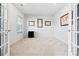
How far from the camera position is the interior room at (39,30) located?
208 centimetres

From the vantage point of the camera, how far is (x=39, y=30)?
8.20ft

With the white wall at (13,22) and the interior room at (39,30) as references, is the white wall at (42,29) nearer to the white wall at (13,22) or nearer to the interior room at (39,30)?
the interior room at (39,30)

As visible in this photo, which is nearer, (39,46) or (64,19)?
(64,19)

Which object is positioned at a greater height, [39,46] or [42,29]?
[42,29]

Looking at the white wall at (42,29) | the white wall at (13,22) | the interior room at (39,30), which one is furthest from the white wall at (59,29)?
the white wall at (13,22)

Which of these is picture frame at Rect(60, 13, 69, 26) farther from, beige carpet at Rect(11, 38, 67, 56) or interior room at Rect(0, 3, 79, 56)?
beige carpet at Rect(11, 38, 67, 56)

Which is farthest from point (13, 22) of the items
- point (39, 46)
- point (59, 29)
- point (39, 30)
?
point (59, 29)

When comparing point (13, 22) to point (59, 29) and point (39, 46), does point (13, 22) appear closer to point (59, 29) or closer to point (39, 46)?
point (39, 46)

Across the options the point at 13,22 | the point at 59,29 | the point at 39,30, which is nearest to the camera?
the point at 13,22

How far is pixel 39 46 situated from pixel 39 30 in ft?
1.43

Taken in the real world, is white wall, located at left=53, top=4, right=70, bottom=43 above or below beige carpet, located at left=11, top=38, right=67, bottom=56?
above

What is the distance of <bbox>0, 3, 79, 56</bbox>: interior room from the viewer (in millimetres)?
2084

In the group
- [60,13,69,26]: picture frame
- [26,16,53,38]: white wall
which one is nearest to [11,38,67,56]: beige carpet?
[26,16,53,38]: white wall

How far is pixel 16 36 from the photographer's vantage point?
220cm
